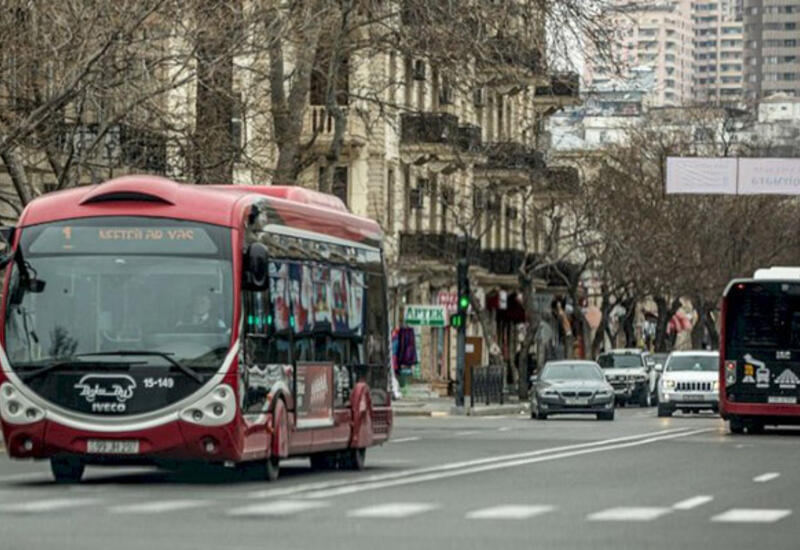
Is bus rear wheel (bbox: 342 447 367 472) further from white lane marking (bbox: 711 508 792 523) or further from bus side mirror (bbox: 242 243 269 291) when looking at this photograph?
white lane marking (bbox: 711 508 792 523)

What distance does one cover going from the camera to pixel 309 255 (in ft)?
86.1

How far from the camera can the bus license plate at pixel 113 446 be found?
2331 cm

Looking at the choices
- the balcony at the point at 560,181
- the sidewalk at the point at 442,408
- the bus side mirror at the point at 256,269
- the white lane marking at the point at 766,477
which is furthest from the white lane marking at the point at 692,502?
the balcony at the point at 560,181

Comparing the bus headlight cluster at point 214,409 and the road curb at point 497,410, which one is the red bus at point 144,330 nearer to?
the bus headlight cluster at point 214,409

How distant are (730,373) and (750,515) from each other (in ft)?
86.2

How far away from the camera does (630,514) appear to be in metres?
19.6

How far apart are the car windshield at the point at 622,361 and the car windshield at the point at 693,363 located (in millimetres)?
15081

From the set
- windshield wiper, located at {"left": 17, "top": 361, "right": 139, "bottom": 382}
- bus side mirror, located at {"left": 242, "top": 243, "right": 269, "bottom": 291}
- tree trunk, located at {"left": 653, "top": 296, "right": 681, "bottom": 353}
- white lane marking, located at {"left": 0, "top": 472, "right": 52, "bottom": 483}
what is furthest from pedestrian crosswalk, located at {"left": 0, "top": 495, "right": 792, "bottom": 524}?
tree trunk, located at {"left": 653, "top": 296, "right": 681, "bottom": 353}

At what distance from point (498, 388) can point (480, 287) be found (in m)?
17.7

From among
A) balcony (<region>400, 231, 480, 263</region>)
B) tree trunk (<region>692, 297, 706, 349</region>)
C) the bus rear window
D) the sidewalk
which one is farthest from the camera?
tree trunk (<region>692, 297, 706, 349</region>)

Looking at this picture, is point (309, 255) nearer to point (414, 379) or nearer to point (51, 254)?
point (51, 254)

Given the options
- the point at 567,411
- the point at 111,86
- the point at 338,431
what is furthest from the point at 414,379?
the point at 338,431

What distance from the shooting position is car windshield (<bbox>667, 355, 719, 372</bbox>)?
61281 millimetres

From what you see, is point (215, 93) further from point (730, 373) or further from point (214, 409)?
point (214, 409)
